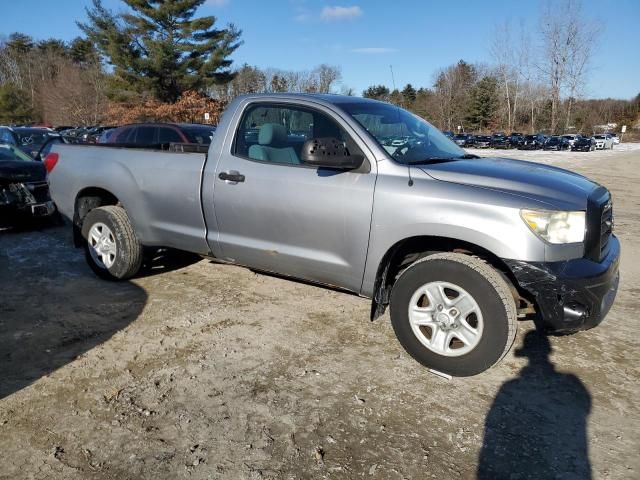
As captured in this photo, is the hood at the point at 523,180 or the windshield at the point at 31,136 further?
the windshield at the point at 31,136

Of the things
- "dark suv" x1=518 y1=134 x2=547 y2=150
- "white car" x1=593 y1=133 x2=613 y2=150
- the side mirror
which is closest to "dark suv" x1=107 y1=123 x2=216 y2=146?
the side mirror

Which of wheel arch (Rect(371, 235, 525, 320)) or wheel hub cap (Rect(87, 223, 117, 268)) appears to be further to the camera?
wheel hub cap (Rect(87, 223, 117, 268))

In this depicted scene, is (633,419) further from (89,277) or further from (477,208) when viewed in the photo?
(89,277)

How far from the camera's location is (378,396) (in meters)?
3.01

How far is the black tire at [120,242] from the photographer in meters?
4.77

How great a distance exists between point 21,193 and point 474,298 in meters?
6.93

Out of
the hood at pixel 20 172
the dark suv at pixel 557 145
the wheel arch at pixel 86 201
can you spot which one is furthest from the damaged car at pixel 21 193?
the dark suv at pixel 557 145

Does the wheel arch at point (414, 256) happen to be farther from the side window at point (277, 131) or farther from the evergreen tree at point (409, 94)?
the evergreen tree at point (409, 94)

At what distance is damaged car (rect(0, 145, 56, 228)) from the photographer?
7148mm

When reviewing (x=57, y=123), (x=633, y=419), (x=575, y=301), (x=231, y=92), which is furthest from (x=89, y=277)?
(x=57, y=123)

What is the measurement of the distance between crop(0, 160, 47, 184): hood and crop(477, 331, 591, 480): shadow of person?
23.7 feet

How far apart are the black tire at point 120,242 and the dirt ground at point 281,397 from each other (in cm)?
33

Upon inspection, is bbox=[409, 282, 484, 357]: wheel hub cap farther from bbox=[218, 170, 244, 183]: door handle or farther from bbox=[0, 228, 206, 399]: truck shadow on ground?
bbox=[0, 228, 206, 399]: truck shadow on ground

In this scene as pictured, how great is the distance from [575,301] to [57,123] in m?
54.1
